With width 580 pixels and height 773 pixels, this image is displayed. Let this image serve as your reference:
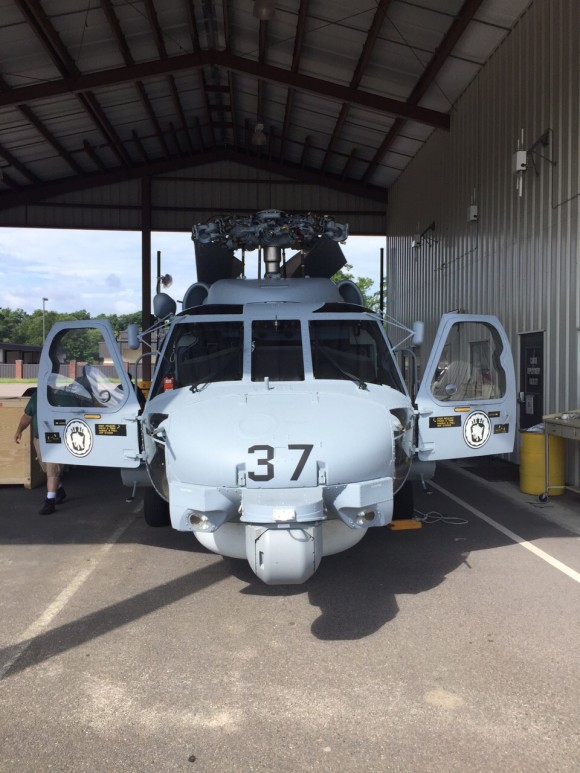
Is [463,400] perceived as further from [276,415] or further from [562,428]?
[562,428]

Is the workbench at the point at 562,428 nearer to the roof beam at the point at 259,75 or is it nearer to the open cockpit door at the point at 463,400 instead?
the open cockpit door at the point at 463,400

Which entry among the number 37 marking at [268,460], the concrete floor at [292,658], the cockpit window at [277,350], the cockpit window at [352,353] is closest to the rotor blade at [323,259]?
the cockpit window at [352,353]

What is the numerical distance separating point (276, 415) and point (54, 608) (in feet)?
7.20

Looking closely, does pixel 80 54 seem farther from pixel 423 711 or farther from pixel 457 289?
pixel 423 711

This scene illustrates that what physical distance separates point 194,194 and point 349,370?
2012 cm

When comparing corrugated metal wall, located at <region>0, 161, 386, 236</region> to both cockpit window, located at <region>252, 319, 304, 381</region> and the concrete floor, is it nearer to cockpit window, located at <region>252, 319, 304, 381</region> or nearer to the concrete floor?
cockpit window, located at <region>252, 319, 304, 381</region>

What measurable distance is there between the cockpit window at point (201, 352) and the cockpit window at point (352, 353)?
722 mm

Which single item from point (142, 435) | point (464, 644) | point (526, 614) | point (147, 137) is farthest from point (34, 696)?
point (147, 137)

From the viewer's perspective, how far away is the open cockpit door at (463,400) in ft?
17.3

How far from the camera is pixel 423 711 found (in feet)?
10.4

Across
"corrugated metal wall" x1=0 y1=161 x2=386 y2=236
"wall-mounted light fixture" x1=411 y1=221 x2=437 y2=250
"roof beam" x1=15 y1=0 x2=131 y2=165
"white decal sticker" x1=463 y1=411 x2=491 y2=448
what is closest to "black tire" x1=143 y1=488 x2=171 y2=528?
"white decal sticker" x1=463 y1=411 x2=491 y2=448

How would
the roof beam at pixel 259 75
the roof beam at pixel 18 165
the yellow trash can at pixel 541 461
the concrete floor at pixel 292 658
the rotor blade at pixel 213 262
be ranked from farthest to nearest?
the roof beam at pixel 18 165
the roof beam at pixel 259 75
the yellow trash can at pixel 541 461
the rotor blade at pixel 213 262
the concrete floor at pixel 292 658

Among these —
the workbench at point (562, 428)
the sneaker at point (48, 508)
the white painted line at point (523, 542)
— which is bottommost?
the white painted line at point (523, 542)

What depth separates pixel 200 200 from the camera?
23.8 m
